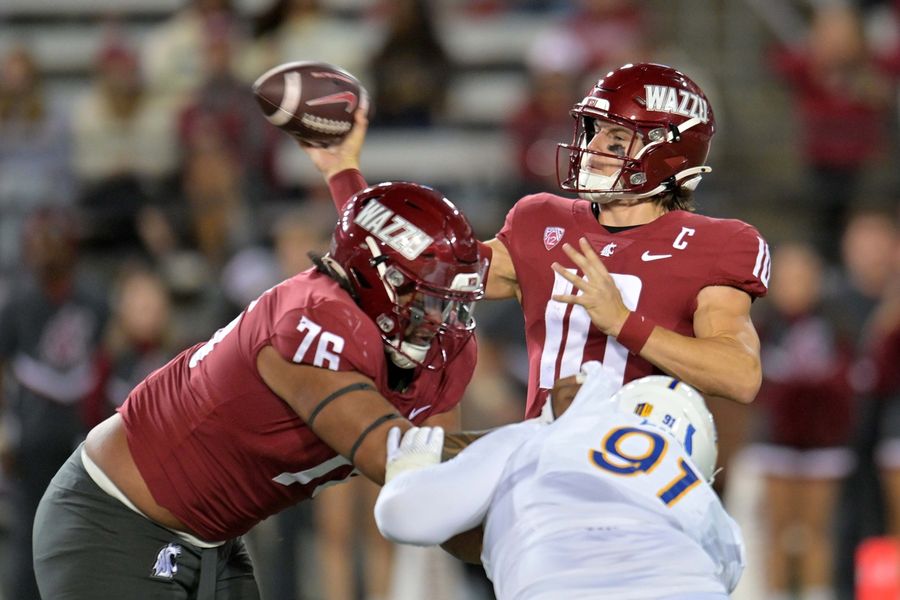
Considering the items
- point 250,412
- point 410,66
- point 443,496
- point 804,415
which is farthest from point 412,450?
point 410,66

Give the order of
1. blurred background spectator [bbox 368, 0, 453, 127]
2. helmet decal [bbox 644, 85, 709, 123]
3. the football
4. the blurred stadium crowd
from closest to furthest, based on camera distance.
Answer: helmet decal [bbox 644, 85, 709, 123] < the football < the blurred stadium crowd < blurred background spectator [bbox 368, 0, 453, 127]

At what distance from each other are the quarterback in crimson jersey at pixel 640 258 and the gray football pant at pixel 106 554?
97 cm

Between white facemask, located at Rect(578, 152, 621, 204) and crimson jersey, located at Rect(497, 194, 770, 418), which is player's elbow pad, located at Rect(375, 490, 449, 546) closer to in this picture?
crimson jersey, located at Rect(497, 194, 770, 418)

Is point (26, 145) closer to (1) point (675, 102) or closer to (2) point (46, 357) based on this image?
(2) point (46, 357)

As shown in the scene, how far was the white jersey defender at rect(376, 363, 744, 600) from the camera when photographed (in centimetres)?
285

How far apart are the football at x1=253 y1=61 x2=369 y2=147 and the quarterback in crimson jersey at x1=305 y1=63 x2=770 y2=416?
0.62m

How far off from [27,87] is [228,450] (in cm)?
581

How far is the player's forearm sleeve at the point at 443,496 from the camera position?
9.73ft

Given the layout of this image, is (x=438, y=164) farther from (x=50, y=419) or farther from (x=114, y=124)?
(x=50, y=419)

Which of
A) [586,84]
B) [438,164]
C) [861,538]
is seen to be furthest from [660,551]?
[438,164]

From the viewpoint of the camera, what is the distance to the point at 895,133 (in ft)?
28.9

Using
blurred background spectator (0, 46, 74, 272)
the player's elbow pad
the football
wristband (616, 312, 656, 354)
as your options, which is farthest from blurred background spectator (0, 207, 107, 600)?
the player's elbow pad

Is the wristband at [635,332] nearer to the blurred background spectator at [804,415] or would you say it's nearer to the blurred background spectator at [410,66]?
the blurred background spectator at [804,415]

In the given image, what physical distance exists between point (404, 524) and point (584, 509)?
0.37 meters
